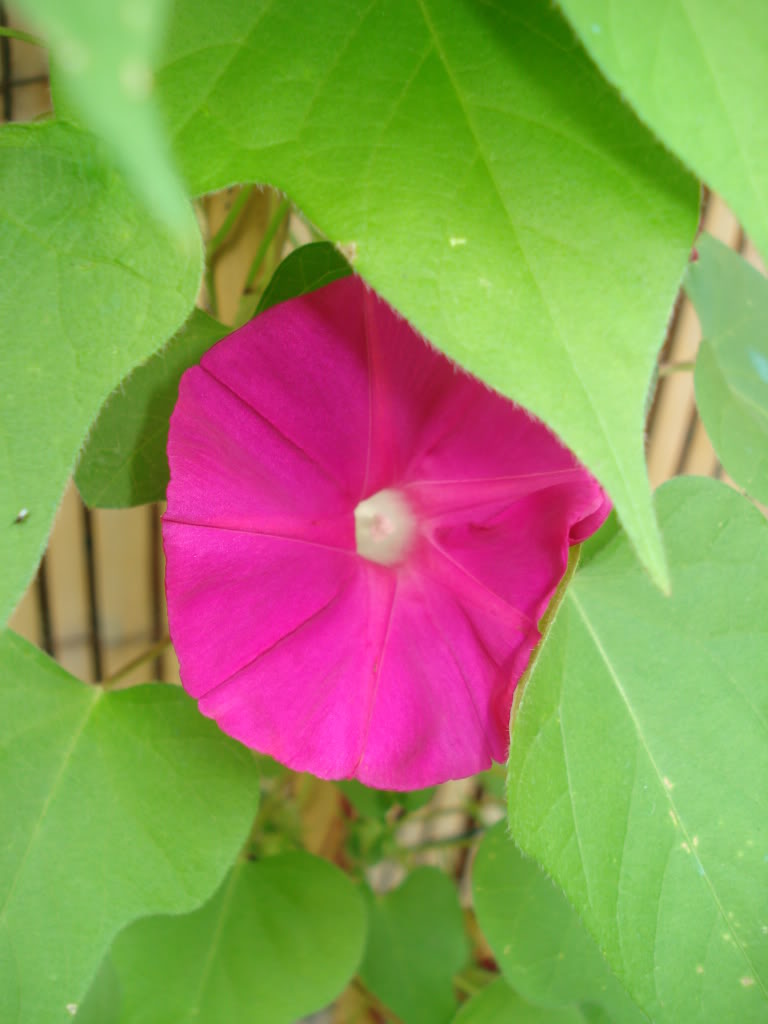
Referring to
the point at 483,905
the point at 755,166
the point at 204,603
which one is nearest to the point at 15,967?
the point at 204,603

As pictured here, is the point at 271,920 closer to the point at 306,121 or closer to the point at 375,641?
the point at 375,641

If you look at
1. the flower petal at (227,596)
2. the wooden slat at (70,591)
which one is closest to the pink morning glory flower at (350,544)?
the flower petal at (227,596)

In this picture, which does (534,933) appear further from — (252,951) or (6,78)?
(6,78)

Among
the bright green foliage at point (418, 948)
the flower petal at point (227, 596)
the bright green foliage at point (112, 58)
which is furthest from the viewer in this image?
the bright green foliage at point (418, 948)

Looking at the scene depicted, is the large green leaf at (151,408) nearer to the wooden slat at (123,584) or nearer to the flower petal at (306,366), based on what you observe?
the flower petal at (306,366)

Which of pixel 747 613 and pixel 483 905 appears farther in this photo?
pixel 483 905

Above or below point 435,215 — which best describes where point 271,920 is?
below
